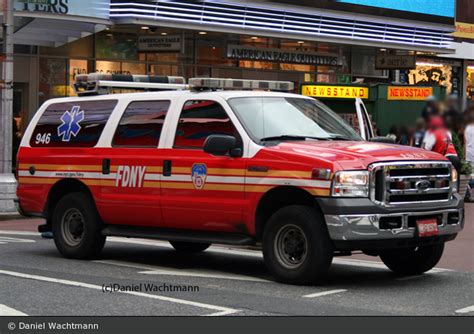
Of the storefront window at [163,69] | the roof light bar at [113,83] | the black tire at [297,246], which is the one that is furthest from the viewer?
the storefront window at [163,69]

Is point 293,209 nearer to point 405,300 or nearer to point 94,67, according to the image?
point 405,300

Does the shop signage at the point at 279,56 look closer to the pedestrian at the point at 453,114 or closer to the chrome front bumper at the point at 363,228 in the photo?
the chrome front bumper at the point at 363,228

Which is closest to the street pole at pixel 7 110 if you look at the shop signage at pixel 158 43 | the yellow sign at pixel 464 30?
the shop signage at pixel 158 43

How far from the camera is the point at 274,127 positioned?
8.93 meters

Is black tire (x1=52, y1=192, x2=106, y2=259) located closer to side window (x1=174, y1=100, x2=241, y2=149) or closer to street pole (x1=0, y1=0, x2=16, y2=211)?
side window (x1=174, y1=100, x2=241, y2=149)

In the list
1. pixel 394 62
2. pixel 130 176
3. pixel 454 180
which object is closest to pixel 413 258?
pixel 454 180

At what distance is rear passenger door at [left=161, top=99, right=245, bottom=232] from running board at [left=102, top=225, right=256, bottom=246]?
0.29 feet

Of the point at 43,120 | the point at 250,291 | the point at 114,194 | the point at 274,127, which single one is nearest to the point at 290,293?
the point at 250,291

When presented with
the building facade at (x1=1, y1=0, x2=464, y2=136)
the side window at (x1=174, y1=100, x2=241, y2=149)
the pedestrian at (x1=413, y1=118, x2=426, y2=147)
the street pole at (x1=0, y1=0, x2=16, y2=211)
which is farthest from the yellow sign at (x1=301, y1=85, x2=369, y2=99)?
the pedestrian at (x1=413, y1=118, x2=426, y2=147)

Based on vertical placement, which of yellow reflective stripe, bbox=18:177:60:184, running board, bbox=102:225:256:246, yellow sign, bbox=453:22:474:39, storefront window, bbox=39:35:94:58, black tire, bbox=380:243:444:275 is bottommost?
black tire, bbox=380:243:444:275

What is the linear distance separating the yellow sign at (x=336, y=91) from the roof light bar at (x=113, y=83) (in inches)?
336

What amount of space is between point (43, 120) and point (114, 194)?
1777mm

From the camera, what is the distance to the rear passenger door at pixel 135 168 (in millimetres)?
9594

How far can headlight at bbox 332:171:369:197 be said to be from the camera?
25.6 ft
